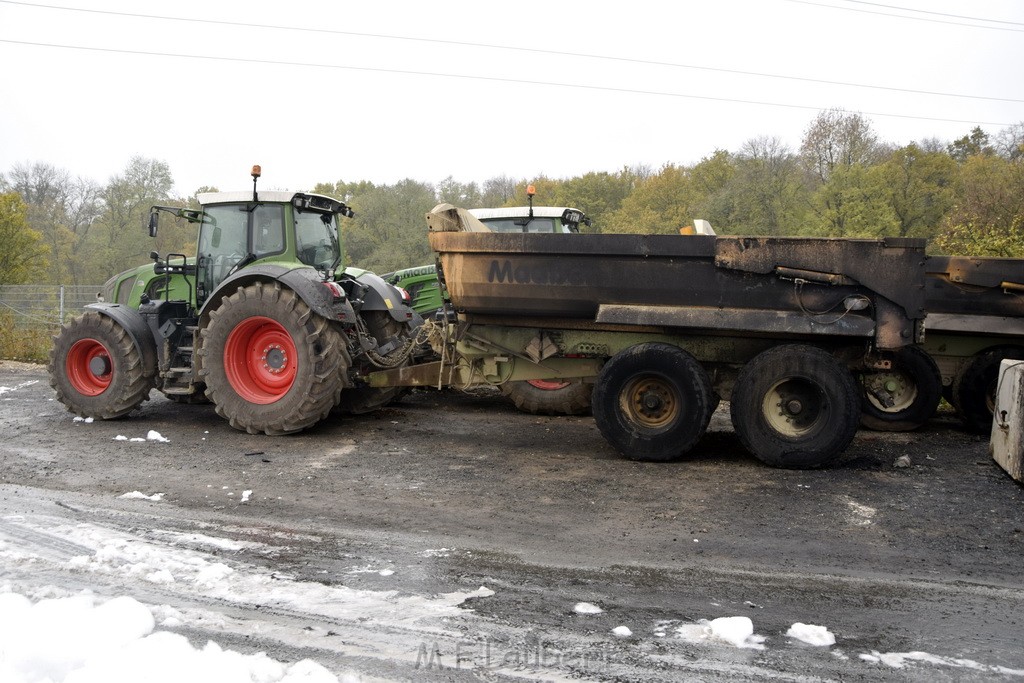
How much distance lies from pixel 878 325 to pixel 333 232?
18.6ft

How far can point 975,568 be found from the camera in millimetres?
4270

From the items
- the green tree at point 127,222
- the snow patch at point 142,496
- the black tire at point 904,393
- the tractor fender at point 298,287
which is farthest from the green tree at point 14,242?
the black tire at point 904,393

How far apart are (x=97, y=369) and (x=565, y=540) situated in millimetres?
5932

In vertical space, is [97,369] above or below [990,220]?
below

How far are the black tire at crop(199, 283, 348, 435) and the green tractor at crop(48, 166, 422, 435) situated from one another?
0.01 metres

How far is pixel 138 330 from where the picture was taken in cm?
825

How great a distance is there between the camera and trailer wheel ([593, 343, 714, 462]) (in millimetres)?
6363

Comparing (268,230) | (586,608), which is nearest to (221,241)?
(268,230)

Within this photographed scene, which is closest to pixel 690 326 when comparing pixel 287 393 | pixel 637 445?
pixel 637 445

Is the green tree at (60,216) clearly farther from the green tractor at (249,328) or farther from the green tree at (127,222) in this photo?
the green tractor at (249,328)

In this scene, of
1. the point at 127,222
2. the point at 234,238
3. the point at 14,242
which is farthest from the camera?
the point at 127,222

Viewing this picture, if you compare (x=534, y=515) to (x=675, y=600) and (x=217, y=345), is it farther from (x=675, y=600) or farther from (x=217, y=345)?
(x=217, y=345)

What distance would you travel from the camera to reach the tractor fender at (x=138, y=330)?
816 centimetres

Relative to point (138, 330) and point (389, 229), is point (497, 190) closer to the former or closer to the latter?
point (389, 229)
